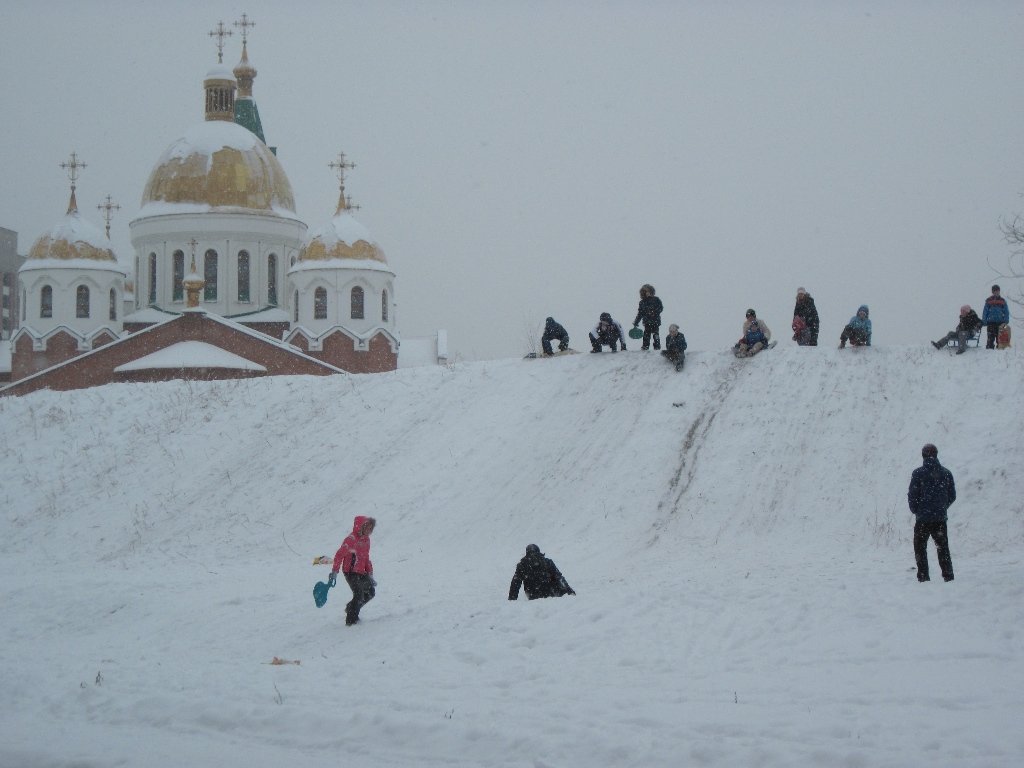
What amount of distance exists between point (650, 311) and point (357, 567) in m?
10.1


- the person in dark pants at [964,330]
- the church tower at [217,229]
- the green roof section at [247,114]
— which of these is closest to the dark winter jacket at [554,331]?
the person in dark pants at [964,330]

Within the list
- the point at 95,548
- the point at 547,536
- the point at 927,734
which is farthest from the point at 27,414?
the point at 927,734


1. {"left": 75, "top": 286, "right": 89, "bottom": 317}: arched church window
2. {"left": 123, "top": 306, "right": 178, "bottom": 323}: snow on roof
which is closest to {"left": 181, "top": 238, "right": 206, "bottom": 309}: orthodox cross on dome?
{"left": 123, "top": 306, "right": 178, "bottom": 323}: snow on roof

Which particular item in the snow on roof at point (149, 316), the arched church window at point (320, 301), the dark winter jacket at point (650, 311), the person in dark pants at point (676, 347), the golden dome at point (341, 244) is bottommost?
the person in dark pants at point (676, 347)

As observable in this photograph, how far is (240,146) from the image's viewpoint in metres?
55.3

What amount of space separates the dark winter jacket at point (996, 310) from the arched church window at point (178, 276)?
41.3 meters

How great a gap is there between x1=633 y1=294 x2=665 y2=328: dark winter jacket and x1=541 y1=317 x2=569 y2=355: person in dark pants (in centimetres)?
226

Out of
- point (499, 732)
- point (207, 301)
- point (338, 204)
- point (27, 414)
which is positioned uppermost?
point (338, 204)

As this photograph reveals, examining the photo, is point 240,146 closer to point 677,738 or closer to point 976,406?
point 976,406

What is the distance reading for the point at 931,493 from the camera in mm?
11977

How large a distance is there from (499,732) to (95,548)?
13.6m

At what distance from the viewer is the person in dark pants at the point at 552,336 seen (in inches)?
938

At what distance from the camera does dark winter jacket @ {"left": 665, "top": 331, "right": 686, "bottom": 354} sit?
21.4 m

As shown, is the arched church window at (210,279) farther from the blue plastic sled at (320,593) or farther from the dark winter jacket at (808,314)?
the blue plastic sled at (320,593)
